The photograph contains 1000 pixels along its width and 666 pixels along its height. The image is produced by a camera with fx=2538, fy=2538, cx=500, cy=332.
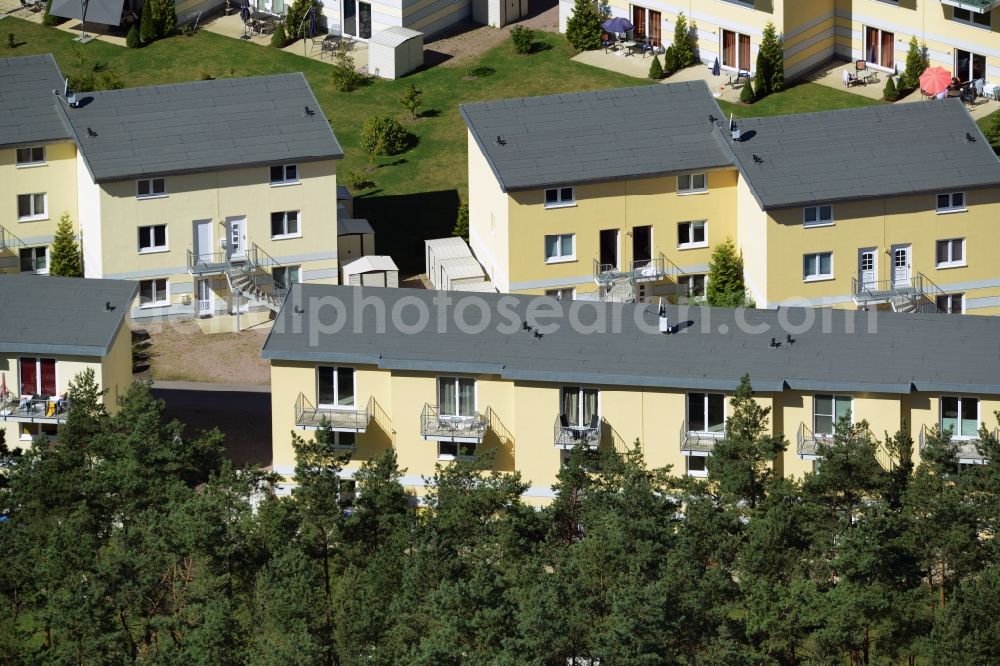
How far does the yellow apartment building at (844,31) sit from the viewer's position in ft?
353

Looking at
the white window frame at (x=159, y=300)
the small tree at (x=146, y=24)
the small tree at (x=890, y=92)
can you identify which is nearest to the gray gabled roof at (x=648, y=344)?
the white window frame at (x=159, y=300)

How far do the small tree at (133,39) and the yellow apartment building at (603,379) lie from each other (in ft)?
127

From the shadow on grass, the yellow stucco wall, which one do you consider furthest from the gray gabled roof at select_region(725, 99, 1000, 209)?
the yellow stucco wall

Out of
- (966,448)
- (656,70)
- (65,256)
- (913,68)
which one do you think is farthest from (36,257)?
(966,448)

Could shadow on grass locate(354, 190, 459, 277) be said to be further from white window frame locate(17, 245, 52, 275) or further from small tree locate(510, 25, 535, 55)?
white window frame locate(17, 245, 52, 275)

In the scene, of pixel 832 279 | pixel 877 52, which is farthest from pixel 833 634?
pixel 877 52

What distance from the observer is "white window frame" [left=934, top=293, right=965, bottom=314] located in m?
93.9

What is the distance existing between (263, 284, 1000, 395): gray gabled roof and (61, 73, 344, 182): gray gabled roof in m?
13.9

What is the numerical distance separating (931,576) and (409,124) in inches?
1706

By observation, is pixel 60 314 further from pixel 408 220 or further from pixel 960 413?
pixel 960 413

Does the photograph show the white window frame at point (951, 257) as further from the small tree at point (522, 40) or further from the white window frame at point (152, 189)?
the white window frame at point (152, 189)

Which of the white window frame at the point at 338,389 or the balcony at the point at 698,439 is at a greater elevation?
the white window frame at the point at 338,389

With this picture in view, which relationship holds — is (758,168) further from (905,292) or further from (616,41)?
(616,41)

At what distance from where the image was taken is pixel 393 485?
247 feet
